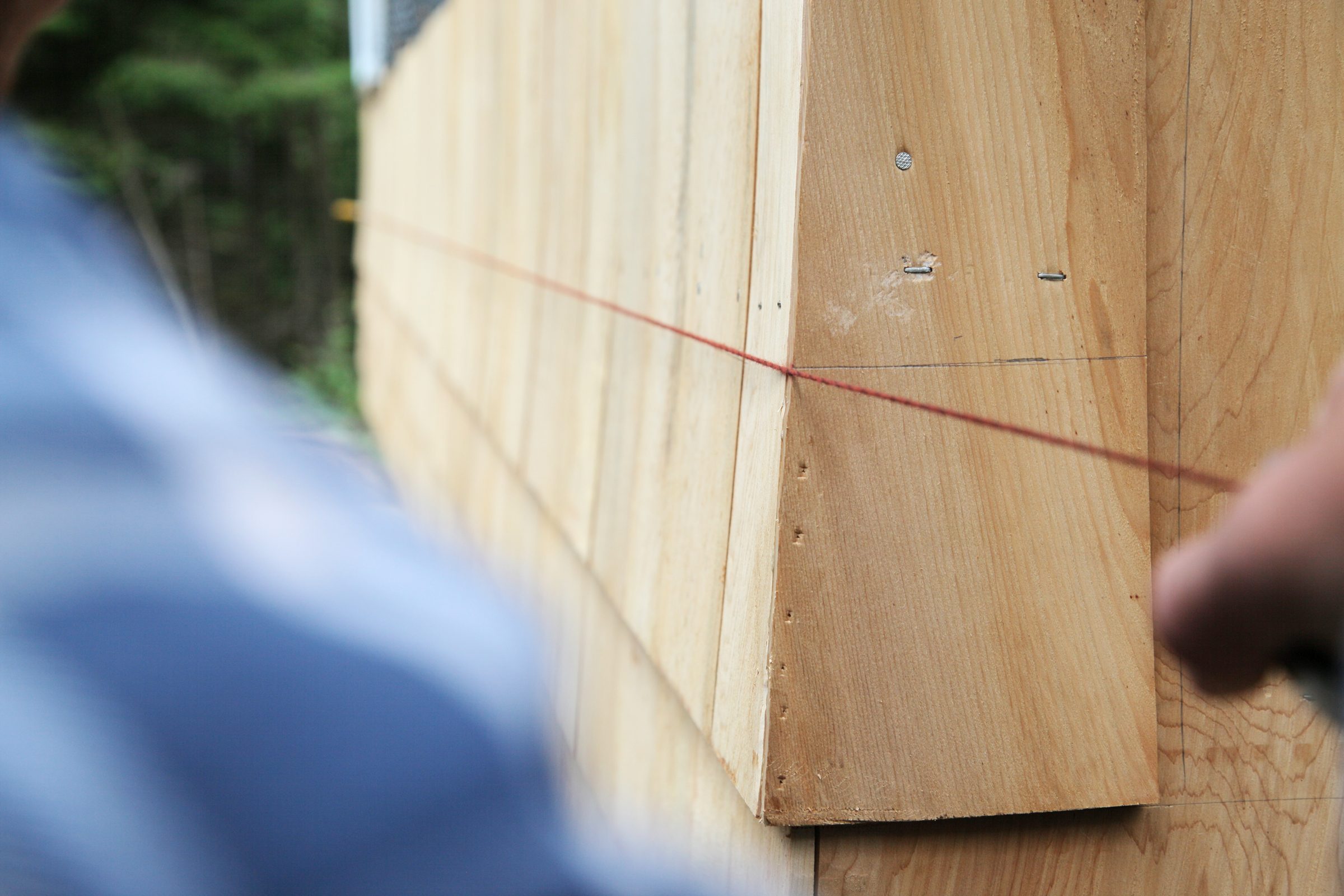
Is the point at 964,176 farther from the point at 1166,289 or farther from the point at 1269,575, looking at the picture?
the point at 1269,575

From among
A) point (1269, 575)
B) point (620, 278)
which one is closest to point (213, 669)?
point (1269, 575)

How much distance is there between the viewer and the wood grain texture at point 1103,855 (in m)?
1.58

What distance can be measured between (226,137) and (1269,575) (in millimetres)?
23444

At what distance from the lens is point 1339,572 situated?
0.59 meters

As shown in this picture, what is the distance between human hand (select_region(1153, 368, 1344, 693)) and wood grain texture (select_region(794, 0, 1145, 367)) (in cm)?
88

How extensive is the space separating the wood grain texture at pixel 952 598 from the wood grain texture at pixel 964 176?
0.20 ft

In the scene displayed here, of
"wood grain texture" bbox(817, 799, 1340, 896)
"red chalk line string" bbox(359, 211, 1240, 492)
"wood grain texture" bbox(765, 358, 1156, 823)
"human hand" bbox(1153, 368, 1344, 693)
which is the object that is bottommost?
"wood grain texture" bbox(817, 799, 1340, 896)

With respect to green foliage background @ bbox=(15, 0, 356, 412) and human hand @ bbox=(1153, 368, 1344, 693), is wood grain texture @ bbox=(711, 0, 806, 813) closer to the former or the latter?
human hand @ bbox=(1153, 368, 1344, 693)

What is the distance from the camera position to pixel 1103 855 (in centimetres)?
164

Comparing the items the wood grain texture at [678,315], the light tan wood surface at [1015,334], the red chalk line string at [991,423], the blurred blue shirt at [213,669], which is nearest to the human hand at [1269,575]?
the blurred blue shirt at [213,669]

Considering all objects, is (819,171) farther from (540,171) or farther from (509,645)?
(540,171)

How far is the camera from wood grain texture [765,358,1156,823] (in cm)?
154

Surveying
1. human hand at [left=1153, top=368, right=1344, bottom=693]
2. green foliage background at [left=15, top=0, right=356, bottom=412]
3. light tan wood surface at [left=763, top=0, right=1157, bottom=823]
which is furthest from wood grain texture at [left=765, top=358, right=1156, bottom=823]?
green foliage background at [left=15, top=0, right=356, bottom=412]

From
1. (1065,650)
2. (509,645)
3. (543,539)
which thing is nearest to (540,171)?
(543,539)
